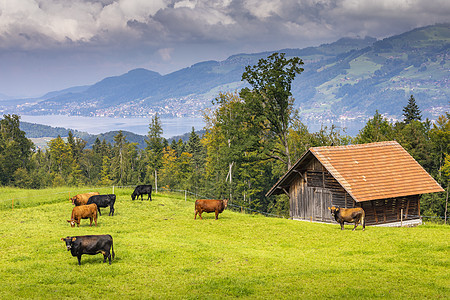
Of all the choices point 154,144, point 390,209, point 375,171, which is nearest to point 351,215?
point 375,171

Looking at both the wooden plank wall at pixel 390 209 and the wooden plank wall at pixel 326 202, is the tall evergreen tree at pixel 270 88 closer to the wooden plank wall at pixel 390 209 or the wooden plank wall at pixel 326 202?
the wooden plank wall at pixel 326 202

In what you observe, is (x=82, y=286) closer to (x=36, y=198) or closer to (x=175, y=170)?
(x=36, y=198)

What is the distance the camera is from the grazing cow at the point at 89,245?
16453mm

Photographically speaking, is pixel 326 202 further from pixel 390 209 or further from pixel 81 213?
pixel 81 213

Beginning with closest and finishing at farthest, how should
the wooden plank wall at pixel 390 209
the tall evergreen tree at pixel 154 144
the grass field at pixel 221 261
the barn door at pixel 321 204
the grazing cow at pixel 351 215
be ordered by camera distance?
the grass field at pixel 221 261
the grazing cow at pixel 351 215
the wooden plank wall at pixel 390 209
the barn door at pixel 321 204
the tall evergreen tree at pixel 154 144

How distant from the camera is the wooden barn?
29.7 metres

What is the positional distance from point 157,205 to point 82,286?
784 inches

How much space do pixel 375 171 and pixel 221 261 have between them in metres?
18.4

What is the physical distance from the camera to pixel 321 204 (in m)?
32.8

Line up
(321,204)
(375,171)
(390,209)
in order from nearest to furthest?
(375,171) → (390,209) → (321,204)

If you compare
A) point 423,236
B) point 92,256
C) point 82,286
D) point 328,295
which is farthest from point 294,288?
point 423,236

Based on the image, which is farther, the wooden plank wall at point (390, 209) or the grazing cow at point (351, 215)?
the wooden plank wall at point (390, 209)

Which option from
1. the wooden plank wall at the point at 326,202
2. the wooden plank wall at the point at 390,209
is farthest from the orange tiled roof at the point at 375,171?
the wooden plank wall at the point at 390,209

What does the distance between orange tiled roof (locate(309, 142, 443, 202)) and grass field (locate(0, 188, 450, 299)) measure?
11.9ft
